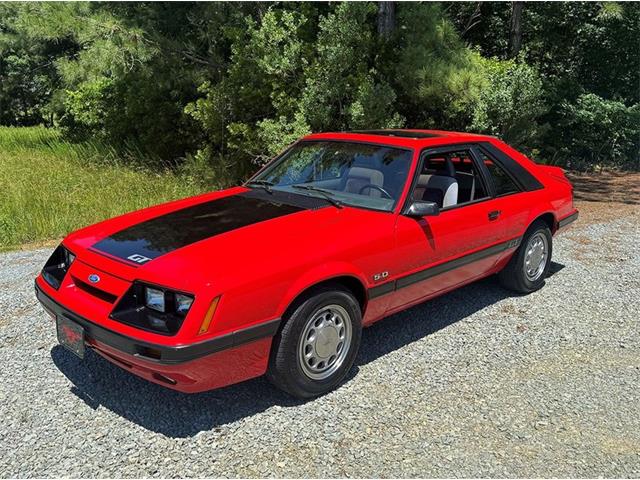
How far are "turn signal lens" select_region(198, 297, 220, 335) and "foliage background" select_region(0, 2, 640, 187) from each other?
6613mm

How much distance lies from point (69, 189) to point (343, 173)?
6124mm

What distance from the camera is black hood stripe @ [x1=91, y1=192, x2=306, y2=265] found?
322cm

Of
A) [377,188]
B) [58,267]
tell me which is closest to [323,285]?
[377,188]

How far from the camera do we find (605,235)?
7.40m

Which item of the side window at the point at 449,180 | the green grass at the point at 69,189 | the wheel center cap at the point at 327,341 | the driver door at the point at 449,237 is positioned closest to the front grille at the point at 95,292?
the wheel center cap at the point at 327,341

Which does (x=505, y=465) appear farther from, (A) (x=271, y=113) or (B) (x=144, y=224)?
(A) (x=271, y=113)

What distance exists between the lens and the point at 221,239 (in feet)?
10.7

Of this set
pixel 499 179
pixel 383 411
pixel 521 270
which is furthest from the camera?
pixel 521 270

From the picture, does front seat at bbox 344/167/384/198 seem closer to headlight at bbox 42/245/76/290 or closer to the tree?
headlight at bbox 42/245/76/290

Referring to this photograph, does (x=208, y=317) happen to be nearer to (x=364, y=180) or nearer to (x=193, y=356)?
(x=193, y=356)

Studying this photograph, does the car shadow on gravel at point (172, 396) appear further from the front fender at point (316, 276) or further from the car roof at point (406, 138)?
the car roof at point (406, 138)

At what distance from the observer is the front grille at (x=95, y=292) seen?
3041 millimetres

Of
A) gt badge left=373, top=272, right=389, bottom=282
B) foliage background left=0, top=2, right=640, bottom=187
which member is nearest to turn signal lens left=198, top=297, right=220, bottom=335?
gt badge left=373, top=272, right=389, bottom=282

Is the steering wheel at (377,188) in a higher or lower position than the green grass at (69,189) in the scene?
higher
